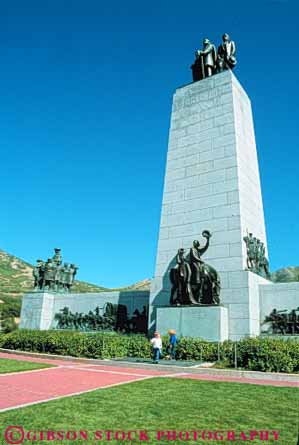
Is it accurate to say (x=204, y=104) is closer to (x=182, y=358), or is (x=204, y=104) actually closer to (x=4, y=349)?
(x=182, y=358)

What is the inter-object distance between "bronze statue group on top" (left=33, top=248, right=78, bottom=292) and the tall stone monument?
891 centimetres

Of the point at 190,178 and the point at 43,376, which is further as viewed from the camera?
the point at 190,178

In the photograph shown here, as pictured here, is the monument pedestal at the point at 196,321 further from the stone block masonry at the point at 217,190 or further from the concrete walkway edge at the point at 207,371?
the concrete walkway edge at the point at 207,371

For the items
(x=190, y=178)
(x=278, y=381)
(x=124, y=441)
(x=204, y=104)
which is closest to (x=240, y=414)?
(x=124, y=441)

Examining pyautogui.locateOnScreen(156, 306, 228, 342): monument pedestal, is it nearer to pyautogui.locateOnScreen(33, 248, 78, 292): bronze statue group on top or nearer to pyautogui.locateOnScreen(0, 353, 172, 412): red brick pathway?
pyautogui.locateOnScreen(0, 353, 172, 412): red brick pathway

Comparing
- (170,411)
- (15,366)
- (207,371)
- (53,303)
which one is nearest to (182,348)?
(207,371)

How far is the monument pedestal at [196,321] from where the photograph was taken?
16.5 metres

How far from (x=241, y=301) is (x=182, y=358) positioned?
12.8ft

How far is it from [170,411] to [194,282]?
11.1 meters

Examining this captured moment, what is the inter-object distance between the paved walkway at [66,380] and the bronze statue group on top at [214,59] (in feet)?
59.7

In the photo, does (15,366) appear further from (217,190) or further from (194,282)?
(217,190)

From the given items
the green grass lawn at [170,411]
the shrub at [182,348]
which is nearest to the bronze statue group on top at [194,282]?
the shrub at [182,348]

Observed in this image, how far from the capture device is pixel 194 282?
17.9m

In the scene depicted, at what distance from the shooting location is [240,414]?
686 centimetres
